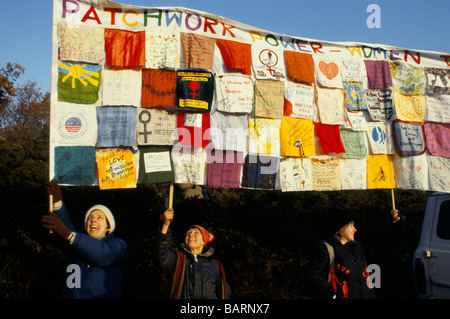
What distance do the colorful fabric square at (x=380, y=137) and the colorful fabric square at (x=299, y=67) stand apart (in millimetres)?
979

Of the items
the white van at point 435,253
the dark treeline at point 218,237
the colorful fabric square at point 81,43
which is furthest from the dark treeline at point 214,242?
the colorful fabric square at point 81,43

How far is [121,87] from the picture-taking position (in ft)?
14.0

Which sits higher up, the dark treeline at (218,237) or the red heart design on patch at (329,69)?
the red heart design on patch at (329,69)

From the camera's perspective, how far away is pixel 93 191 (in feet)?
19.9

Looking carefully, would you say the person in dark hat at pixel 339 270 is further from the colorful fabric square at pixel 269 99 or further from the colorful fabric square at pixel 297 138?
the colorful fabric square at pixel 269 99

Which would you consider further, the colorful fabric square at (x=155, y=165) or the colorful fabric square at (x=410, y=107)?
the colorful fabric square at (x=410, y=107)

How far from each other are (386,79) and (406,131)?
2.35 ft

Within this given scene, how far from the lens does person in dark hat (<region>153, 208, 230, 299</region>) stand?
11.2ft

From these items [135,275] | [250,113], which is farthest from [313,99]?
[135,275]

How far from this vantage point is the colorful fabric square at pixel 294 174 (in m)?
4.78

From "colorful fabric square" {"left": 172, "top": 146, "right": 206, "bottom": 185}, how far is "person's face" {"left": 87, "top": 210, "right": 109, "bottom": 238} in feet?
3.29

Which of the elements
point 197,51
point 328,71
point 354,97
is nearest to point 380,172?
point 354,97
